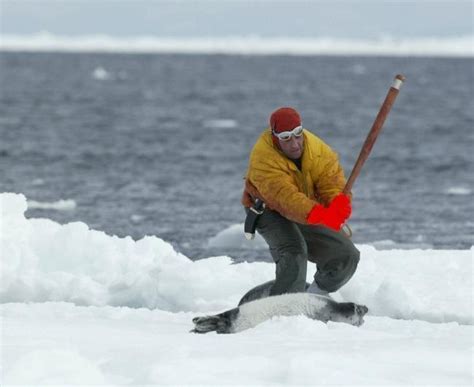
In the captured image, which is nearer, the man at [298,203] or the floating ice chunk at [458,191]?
the man at [298,203]

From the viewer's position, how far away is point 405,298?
8594 mm

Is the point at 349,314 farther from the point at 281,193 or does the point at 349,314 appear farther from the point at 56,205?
the point at 56,205

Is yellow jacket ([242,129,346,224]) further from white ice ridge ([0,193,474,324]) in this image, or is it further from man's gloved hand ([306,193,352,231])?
white ice ridge ([0,193,474,324])

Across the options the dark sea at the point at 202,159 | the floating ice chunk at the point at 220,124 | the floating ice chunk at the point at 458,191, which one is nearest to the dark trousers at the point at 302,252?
the dark sea at the point at 202,159

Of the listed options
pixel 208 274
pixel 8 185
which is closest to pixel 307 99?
pixel 8 185

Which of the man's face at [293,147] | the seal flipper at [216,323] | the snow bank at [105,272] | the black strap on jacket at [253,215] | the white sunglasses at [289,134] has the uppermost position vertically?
the white sunglasses at [289,134]

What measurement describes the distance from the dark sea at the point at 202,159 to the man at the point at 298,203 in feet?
18.3

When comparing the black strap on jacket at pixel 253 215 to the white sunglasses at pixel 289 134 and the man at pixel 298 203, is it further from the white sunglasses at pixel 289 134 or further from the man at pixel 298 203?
the white sunglasses at pixel 289 134

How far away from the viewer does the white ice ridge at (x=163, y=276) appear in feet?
28.7

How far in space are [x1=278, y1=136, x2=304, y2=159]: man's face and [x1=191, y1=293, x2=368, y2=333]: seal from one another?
3.37ft

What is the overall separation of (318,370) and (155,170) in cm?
1977

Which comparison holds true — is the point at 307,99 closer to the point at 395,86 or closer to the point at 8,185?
the point at 8,185

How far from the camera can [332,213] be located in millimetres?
7383

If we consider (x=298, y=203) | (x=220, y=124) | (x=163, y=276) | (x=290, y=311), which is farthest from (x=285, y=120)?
(x=220, y=124)
